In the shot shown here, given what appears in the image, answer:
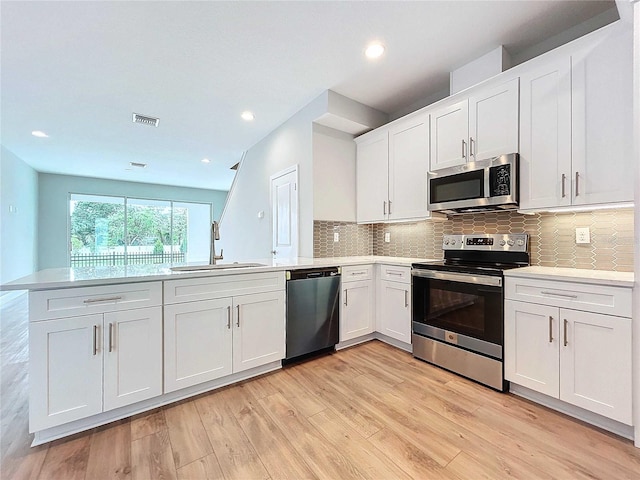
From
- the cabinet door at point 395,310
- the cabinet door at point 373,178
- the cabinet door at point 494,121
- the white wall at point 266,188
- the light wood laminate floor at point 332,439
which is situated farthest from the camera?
the white wall at point 266,188

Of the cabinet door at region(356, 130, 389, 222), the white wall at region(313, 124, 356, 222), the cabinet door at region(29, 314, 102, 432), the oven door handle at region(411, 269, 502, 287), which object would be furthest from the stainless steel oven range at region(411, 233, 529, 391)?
the cabinet door at region(29, 314, 102, 432)

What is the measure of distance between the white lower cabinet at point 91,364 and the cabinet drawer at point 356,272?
1690mm

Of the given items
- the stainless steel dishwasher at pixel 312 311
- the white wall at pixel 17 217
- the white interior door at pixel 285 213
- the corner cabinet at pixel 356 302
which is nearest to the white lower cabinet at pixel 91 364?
the stainless steel dishwasher at pixel 312 311

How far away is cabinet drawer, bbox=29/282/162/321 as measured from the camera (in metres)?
1.55

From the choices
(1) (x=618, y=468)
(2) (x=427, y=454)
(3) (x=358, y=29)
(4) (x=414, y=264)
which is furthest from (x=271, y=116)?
(1) (x=618, y=468)

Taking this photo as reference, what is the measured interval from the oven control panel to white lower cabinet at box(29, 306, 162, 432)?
2684mm

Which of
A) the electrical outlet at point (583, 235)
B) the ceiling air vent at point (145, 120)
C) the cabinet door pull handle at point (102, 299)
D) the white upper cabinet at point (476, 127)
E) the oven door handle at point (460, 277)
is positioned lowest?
the cabinet door pull handle at point (102, 299)

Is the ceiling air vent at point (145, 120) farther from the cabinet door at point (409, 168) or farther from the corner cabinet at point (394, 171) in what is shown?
the cabinet door at point (409, 168)

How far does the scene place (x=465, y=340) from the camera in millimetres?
2279

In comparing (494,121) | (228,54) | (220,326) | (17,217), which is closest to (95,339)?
(220,326)

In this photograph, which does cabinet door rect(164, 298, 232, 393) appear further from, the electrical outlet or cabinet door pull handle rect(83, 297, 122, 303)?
the electrical outlet

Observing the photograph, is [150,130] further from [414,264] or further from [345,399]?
[345,399]

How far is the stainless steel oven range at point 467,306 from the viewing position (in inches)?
82.9

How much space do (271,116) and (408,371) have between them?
3454 millimetres
